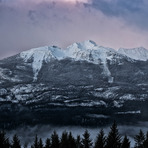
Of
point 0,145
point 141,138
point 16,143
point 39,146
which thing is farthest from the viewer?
point 141,138

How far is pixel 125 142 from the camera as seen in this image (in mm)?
137375

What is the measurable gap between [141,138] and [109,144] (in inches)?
2295

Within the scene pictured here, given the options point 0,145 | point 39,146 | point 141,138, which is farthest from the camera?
point 141,138

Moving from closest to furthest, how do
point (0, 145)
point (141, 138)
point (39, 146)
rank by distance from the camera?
point (0, 145) → point (39, 146) → point (141, 138)

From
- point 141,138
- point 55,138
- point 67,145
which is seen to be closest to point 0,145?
point 67,145

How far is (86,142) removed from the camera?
140 m

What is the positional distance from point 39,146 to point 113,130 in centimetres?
4362

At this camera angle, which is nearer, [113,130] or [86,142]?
[113,130]

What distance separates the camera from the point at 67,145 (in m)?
137

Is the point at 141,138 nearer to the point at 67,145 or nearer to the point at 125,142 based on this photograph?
the point at 125,142

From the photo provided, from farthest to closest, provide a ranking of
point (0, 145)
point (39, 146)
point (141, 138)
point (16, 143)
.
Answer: point (141, 138), point (39, 146), point (16, 143), point (0, 145)

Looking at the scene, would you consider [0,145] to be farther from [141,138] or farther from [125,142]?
[141,138]

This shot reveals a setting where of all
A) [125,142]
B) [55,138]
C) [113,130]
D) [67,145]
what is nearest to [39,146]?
[55,138]

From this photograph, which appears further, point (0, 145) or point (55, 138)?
point (55, 138)
